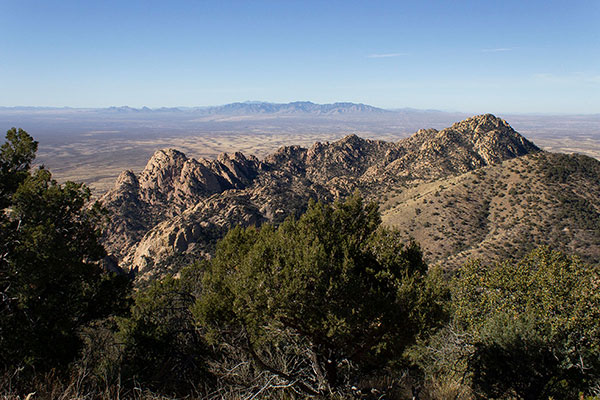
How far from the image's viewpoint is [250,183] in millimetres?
90562

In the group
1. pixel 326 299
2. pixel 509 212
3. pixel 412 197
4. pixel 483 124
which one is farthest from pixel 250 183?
pixel 326 299

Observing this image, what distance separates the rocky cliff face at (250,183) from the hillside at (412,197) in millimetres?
240

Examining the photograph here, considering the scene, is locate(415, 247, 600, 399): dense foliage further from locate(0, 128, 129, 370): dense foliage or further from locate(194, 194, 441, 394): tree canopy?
locate(0, 128, 129, 370): dense foliage

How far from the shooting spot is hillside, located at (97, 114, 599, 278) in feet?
143

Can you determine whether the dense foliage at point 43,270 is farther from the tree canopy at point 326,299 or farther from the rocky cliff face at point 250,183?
the rocky cliff face at point 250,183

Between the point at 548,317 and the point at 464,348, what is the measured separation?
2957 millimetres

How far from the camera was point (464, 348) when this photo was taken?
12.2m

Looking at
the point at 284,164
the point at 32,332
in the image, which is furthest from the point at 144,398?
the point at 284,164

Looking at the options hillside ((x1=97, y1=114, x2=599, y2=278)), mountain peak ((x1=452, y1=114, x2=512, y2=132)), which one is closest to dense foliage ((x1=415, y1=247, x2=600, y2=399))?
hillside ((x1=97, y1=114, x2=599, y2=278))

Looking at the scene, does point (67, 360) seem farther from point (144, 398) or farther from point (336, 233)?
point (336, 233)

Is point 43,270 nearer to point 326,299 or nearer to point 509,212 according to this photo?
point 326,299

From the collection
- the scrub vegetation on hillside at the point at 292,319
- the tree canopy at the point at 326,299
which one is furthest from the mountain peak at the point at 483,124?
the tree canopy at the point at 326,299

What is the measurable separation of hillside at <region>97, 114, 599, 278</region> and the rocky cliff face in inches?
9.4

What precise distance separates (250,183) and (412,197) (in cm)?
4435
